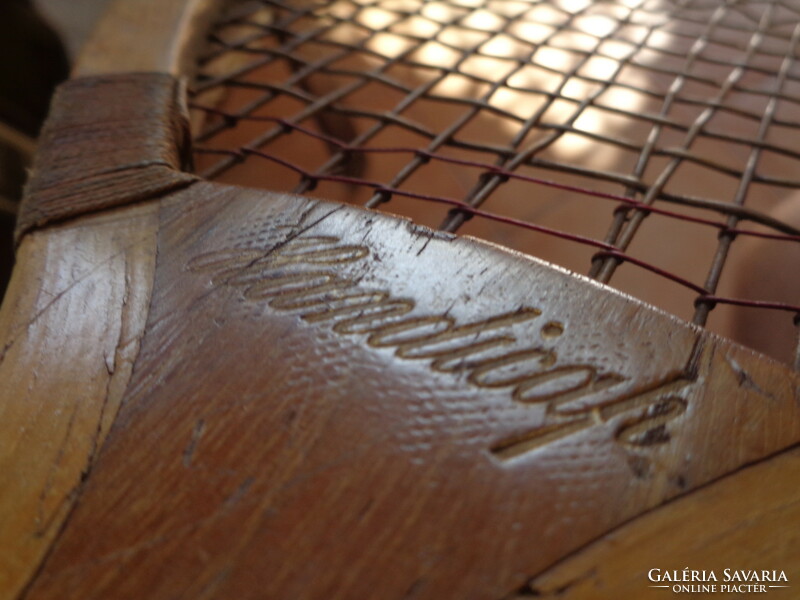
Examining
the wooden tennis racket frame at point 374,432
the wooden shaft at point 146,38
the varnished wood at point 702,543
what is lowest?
the varnished wood at point 702,543

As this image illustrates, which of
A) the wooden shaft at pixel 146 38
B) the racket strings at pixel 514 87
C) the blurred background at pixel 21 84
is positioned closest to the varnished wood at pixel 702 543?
the racket strings at pixel 514 87

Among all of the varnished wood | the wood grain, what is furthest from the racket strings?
the varnished wood

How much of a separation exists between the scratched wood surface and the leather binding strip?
0.14 m

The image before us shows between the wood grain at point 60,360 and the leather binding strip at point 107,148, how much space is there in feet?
0.08

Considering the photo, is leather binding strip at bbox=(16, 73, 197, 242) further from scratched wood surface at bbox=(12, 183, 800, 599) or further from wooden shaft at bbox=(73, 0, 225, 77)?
scratched wood surface at bbox=(12, 183, 800, 599)

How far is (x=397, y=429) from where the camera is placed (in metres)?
0.34

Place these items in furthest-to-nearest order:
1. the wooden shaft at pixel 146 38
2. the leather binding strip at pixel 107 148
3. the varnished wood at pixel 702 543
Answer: the wooden shaft at pixel 146 38, the leather binding strip at pixel 107 148, the varnished wood at pixel 702 543

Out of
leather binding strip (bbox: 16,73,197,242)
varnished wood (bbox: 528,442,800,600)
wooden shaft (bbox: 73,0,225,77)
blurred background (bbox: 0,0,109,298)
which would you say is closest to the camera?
varnished wood (bbox: 528,442,800,600)

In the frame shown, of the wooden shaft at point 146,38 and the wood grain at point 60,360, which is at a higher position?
the wooden shaft at point 146,38

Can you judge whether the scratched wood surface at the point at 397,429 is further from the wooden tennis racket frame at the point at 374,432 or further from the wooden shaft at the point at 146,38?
the wooden shaft at the point at 146,38

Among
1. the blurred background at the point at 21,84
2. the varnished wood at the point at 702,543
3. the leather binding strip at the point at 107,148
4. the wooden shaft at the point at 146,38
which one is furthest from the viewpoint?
the blurred background at the point at 21,84

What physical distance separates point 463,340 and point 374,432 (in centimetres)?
8

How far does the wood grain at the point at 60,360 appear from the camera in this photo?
33cm

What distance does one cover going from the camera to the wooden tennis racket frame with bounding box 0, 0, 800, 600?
30cm
